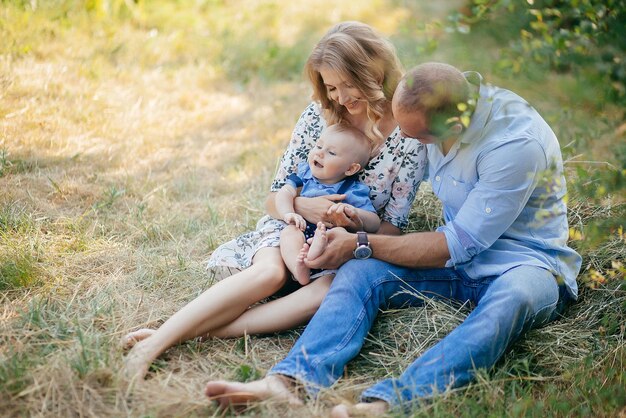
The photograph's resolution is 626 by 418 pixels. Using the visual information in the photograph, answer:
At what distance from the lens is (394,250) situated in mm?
2893

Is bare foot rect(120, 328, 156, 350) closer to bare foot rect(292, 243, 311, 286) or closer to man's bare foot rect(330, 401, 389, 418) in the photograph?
bare foot rect(292, 243, 311, 286)

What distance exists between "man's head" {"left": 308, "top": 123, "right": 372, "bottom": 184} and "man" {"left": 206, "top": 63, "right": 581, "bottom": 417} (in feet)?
1.08

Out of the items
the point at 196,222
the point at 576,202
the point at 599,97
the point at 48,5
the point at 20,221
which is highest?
the point at 48,5

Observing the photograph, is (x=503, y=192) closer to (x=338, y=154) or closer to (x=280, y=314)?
(x=338, y=154)

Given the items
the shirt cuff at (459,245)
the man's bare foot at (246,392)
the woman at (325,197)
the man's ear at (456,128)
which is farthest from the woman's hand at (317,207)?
the man's bare foot at (246,392)

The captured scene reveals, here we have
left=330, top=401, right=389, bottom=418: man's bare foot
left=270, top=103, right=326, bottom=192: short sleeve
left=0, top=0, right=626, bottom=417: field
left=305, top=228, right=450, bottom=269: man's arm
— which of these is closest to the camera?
left=330, top=401, right=389, bottom=418: man's bare foot

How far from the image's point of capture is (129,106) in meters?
5.39

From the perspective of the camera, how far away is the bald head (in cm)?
264

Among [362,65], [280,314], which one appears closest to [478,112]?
[362,65]

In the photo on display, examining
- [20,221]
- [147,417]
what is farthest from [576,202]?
[20,221]

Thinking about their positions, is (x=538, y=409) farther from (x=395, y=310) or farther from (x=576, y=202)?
(x=576, y=202)

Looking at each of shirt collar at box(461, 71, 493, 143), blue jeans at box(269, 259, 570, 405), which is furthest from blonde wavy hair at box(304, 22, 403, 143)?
blue jeans at box(269, 259, 570, 405)

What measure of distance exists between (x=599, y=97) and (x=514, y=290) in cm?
81

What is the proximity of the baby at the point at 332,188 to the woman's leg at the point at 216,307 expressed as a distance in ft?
0.32
